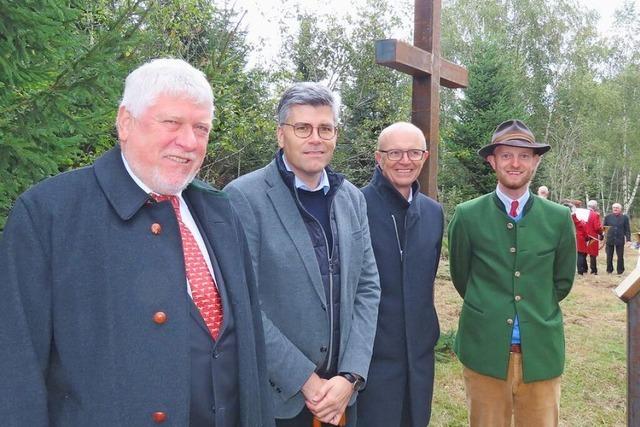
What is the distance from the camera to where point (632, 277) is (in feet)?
7.44

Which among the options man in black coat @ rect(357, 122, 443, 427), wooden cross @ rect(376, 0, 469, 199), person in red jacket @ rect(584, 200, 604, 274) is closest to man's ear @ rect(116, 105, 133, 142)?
man in black coat @ rect(357, 122, 443, 427)

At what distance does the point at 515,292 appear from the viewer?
2.91 metres

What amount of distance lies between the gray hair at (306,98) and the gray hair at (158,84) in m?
0.72

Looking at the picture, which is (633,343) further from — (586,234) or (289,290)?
(586,234)

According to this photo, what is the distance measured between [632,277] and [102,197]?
2.08 metres

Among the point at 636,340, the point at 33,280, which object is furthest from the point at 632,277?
the point at 33,280

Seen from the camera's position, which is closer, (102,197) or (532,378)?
(102,197)

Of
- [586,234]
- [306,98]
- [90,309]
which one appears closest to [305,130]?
[306,98]

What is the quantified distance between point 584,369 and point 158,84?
562 centimetres

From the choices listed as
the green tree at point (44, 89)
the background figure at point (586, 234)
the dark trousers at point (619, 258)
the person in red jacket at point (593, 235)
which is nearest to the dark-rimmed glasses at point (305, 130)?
the green tree at point (44, 89)

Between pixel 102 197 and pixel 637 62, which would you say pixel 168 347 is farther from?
pixel 637 62

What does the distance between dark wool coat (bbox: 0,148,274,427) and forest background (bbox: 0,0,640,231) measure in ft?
3.39

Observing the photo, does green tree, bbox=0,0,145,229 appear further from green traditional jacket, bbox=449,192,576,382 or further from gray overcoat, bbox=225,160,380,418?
green traditional jacket, bbox=449,192,576,382

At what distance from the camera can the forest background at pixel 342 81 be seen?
2.47 m
